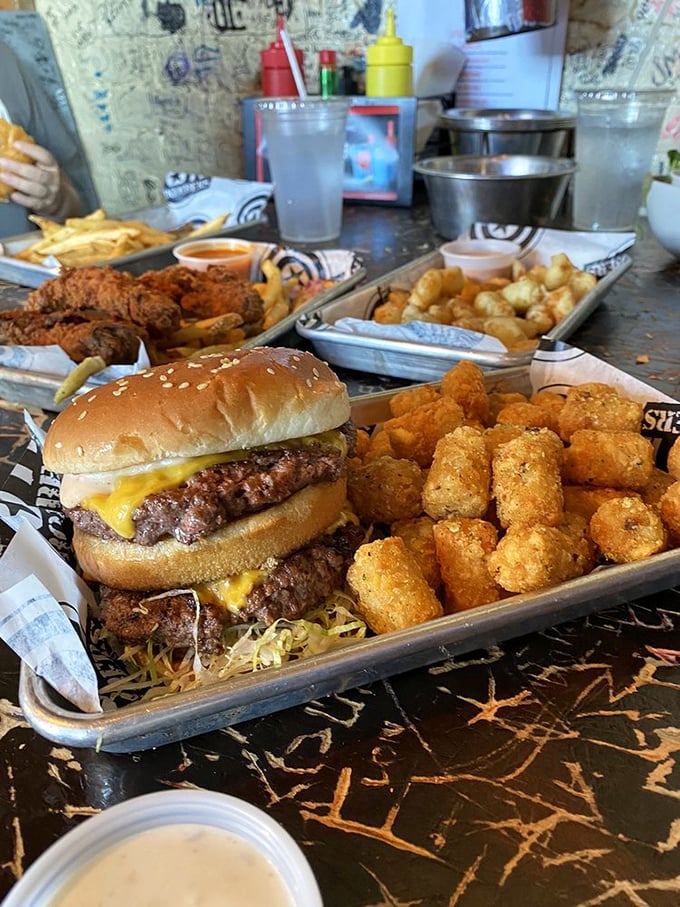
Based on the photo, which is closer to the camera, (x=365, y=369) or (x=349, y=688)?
(x=349, y=688)

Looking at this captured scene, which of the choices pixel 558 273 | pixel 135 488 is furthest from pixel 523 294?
pixel 135 488

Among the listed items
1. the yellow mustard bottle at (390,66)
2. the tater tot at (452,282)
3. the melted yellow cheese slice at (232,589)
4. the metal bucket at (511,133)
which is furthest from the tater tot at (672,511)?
the yellow mustard bottle at (390,66)

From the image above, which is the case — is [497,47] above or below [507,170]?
above

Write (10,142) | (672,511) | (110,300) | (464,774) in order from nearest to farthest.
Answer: (464,774) → (672,511) → (110,300) → (10,142)

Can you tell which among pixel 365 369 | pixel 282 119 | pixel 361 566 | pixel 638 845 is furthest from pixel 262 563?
pixel 282 119

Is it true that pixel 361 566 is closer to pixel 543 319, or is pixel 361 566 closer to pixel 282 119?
pixel 543 319

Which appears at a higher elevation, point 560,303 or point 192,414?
point 192,414

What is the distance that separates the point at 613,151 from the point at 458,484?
106 inches

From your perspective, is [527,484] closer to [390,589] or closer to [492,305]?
[390,589]

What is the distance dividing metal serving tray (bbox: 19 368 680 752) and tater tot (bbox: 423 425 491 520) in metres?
0.24

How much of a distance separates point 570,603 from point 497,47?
3.91 m

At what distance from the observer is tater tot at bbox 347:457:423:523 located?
1.26 meters

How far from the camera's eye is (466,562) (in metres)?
1.08

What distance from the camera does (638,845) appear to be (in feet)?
2.50
